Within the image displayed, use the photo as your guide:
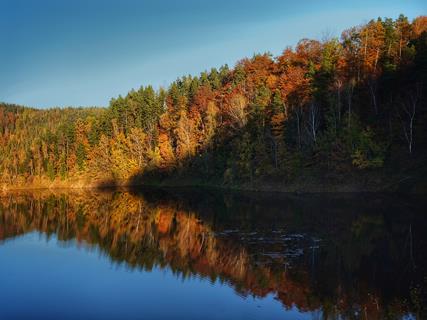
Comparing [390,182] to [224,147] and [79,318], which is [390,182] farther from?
[79,318]

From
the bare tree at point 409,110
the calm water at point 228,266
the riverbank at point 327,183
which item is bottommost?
the calm water at point 228,266

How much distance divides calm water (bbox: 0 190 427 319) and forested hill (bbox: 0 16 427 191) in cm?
1555

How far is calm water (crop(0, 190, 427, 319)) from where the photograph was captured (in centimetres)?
1667

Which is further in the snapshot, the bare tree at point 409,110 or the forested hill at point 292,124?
the forested hill at point 292,124

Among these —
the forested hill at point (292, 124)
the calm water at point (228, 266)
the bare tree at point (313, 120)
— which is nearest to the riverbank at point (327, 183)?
the forested hill at point (292, 124)

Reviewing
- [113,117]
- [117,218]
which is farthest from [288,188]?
[113,117]

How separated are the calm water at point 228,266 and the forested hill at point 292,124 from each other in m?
15.6

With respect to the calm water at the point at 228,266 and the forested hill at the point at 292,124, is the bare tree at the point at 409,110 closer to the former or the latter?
the forested hill at the point at 292,124

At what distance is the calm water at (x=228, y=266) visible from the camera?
656 inches

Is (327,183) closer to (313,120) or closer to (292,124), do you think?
(313,120)

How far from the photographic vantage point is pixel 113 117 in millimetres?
112312

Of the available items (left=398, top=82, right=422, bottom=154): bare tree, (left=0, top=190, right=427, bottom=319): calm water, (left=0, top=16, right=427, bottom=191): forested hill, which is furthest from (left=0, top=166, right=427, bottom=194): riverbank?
(left=0, top=190, right=427, bottom=319): calm water

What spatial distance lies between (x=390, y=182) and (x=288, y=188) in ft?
50.7

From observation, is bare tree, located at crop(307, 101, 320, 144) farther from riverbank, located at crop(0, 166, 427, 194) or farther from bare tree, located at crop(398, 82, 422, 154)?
bare tree, located at crop(398, 82, 422, 154)
